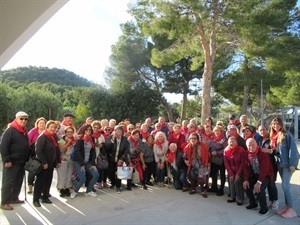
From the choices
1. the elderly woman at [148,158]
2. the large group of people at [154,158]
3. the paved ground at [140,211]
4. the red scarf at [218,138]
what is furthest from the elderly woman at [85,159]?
the red scarf at [218,138]

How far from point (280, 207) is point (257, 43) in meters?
6.81

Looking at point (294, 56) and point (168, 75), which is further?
point (168, 75)

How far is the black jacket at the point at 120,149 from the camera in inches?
241

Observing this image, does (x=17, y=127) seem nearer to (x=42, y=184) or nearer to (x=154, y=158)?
(x=42, y=184)

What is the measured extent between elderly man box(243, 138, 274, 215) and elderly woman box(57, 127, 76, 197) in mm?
3251

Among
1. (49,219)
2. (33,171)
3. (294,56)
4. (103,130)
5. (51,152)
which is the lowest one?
(49,219)

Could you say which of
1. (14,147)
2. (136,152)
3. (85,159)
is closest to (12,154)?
(14,147)

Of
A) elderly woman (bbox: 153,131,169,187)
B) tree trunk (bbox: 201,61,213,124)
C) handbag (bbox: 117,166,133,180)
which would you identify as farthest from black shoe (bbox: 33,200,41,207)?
tree trunk (bbox: 201,61,213,124)

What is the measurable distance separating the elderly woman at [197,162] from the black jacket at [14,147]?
3.11 metres

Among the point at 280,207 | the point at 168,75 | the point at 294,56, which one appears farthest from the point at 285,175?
the point at 168,75

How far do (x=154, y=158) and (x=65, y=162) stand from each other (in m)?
1.97

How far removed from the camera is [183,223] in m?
4.29

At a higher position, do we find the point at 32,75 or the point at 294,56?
the point at 32,75

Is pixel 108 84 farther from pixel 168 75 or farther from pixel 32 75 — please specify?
pixel 32 75
